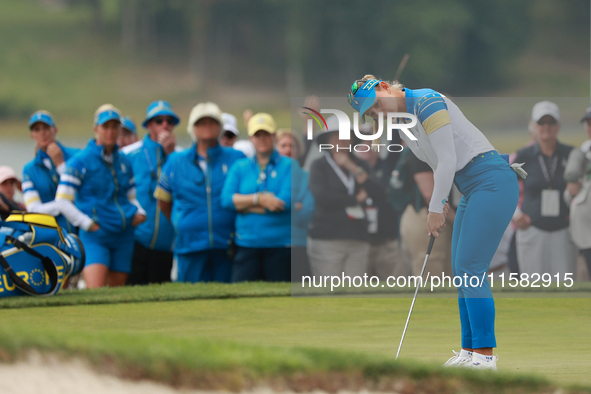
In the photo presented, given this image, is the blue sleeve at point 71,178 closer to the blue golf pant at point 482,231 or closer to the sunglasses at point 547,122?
the sunglasses at point 547,122

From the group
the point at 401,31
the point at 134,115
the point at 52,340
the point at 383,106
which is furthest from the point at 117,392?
the point at 401,31

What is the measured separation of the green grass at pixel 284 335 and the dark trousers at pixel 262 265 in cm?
48

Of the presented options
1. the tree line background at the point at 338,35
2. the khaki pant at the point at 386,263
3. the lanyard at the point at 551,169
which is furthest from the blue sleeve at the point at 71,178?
the tree line background at the point at 338,35

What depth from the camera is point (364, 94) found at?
3.69m

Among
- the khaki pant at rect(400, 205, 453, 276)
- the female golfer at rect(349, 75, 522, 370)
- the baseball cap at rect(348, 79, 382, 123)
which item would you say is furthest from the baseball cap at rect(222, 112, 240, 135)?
the female golfer at rect(349, 75, 522, 370)

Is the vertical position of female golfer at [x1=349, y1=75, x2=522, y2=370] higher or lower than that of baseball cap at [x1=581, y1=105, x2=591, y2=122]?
lower

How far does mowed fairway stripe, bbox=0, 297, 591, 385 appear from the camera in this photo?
3.96m

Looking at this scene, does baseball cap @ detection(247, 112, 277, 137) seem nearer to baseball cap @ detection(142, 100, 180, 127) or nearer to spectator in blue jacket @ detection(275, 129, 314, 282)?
spectator in blue jacket @ detection(275, 129, 314, 282)

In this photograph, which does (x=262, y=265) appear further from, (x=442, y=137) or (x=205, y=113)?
(x=442, y=137)

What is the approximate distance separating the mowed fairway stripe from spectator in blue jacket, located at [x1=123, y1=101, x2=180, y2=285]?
166 centimetres

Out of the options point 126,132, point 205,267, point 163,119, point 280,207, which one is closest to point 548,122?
point 280,207

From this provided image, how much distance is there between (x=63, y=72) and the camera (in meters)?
26.9

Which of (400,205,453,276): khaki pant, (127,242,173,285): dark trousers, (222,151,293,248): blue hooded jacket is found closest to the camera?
(400,205,453,276): khaki pant

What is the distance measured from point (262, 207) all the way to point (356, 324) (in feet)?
5.98
